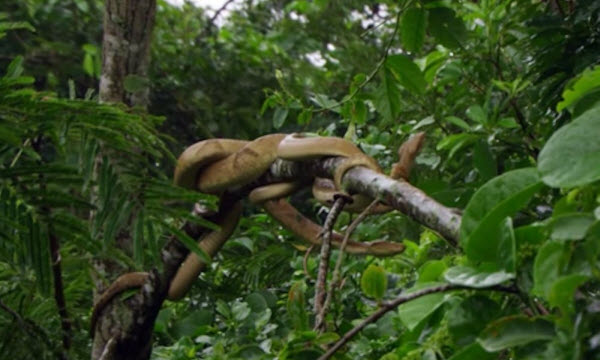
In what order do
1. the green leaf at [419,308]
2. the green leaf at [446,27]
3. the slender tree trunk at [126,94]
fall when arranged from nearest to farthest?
the green leaf at [419,308]
the green leaf at [446,27]
the slender tree trunk at [126,94]

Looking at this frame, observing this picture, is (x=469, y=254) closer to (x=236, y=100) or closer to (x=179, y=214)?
(x=179, y=214)

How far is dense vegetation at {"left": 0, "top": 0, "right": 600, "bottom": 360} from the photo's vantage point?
70 centimetres

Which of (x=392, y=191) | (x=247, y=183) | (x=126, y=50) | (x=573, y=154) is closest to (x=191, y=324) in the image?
(x=247, y=183)

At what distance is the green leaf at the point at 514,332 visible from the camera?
2.24ft

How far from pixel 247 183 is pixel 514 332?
1235mm

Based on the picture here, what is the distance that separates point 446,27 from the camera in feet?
5.94

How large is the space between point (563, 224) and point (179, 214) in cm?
104

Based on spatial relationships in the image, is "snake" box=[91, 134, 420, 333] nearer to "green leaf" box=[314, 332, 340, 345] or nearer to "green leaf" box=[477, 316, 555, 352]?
"green leaf" box=[314, 332, 340, 345]

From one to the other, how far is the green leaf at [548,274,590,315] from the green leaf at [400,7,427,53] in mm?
1148

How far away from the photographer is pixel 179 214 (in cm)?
158

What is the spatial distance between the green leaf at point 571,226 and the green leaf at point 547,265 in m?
0.02

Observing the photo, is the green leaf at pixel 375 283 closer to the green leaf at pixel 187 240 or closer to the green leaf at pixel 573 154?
the green leaf at pixel 573 154

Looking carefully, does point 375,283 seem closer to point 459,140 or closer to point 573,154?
point 573,154

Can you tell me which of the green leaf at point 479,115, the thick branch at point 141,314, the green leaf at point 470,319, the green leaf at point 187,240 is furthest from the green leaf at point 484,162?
the green leaf at point 470,319
